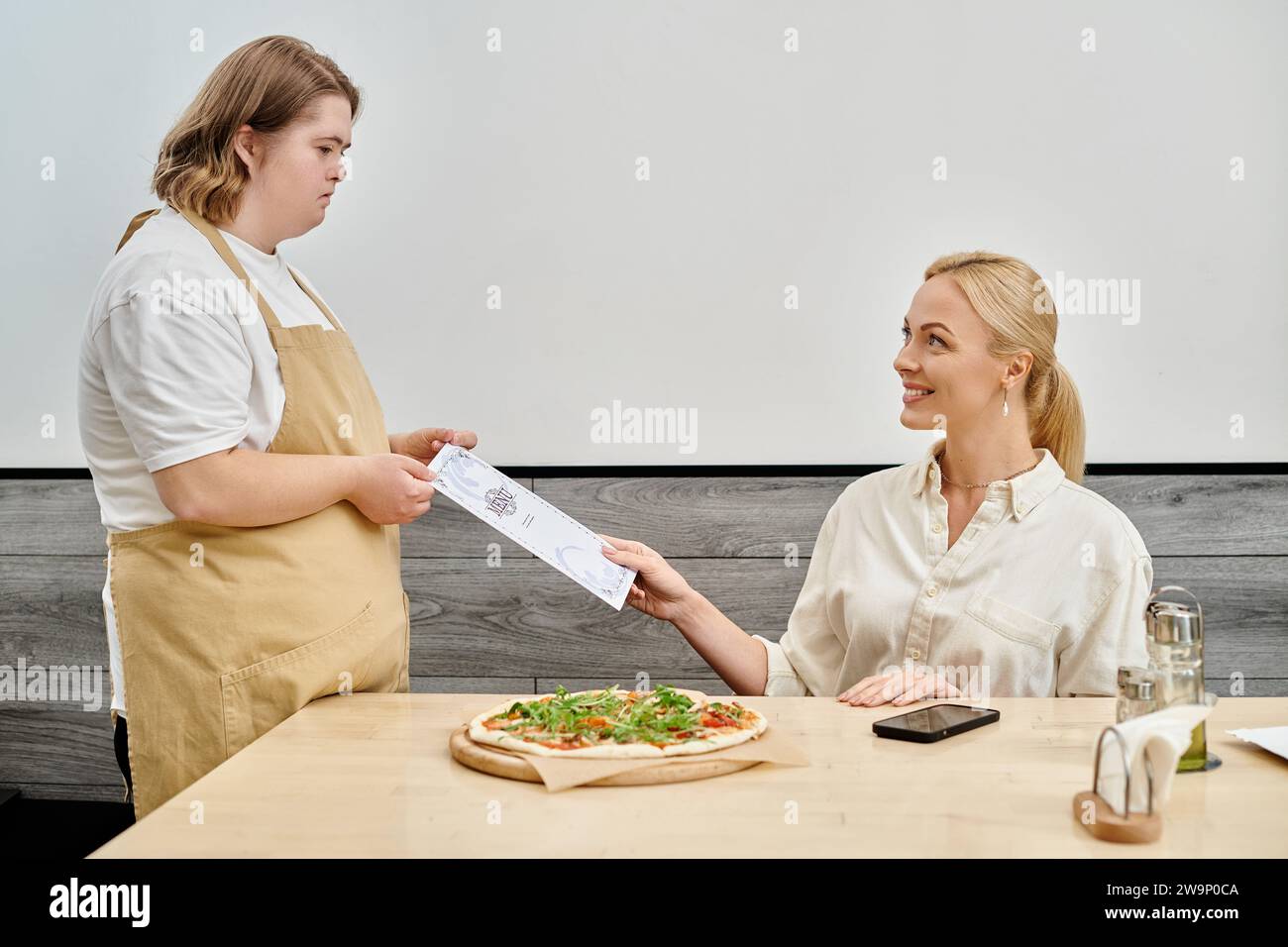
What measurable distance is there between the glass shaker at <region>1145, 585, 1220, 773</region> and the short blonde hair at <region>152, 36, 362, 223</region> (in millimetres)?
1426

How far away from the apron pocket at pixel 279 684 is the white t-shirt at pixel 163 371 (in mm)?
194

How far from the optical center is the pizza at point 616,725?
4.32 ft

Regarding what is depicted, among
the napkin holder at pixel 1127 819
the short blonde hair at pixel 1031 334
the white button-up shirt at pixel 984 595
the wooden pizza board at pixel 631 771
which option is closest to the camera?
the napkin holder at pixel 1127 819

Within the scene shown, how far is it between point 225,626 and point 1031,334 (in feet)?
4.62

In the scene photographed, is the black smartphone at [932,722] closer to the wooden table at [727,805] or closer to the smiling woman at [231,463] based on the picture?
the wooden table at [727,805]

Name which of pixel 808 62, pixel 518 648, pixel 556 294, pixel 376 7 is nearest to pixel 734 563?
pixel 518 648

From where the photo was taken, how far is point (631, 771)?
4.15 ft

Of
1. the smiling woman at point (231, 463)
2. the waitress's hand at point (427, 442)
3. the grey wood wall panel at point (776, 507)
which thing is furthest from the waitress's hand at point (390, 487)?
the grey wood wall panel at point (776, 507)

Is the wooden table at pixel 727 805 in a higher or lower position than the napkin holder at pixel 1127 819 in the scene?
lower

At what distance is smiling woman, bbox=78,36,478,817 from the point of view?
1.55 meters

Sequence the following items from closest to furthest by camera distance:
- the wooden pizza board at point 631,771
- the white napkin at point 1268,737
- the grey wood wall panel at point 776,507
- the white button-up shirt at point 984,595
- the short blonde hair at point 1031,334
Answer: the wooden pizza board at point 631,771 < the white napkin at point 1268,737 < the white button-up shirt at point 984,595 < the short blonde hair at point 1031,334 < the grey wood wall panel at point 776,507

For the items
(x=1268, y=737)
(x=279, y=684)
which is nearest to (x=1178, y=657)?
(x=1268, y=737)

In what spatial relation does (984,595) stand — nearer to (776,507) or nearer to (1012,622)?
(1012,622)
